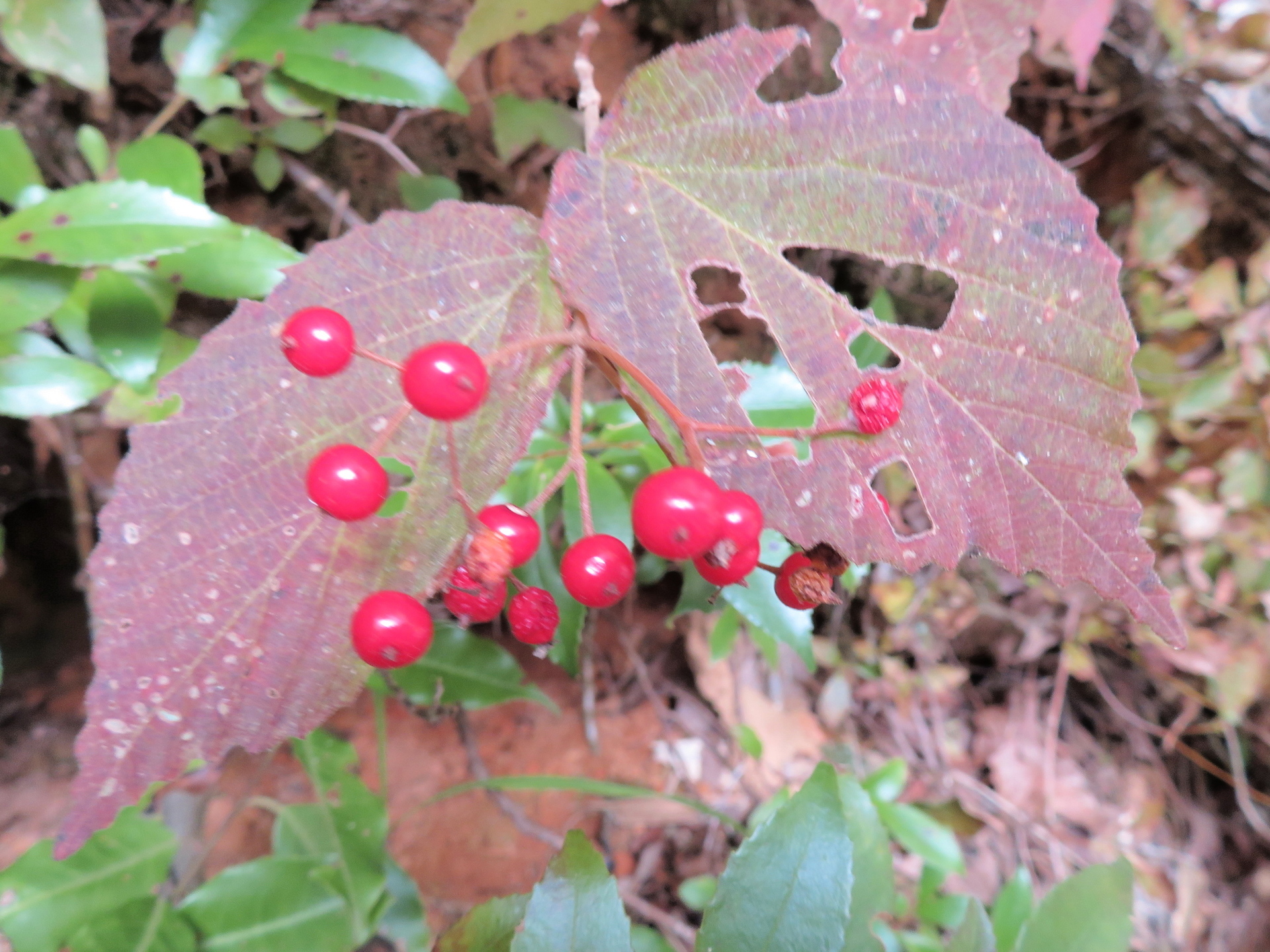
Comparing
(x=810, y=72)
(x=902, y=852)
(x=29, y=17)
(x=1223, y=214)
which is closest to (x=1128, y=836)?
(x=902, y=852)

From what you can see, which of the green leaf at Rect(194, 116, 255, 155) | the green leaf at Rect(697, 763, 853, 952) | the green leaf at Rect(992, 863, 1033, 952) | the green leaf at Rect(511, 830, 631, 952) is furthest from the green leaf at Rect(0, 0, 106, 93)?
the green leaf at Rect(992, 863, 1033, 952)

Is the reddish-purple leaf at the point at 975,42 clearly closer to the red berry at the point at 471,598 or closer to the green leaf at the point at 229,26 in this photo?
the red berry at the point at 471,598

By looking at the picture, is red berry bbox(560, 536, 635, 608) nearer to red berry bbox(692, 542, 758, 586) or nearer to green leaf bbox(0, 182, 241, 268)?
red berry bbox(692, 542, 758, 586)

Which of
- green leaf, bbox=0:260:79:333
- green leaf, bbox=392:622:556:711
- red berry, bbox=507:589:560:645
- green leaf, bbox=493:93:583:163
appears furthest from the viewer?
green leaf, bbox=493:93:583:163

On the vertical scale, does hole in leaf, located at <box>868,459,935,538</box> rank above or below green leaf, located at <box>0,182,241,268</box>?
below

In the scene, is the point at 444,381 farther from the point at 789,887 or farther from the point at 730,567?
the point at 789,887

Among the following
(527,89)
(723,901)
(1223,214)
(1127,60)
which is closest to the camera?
Answer: (723,901)

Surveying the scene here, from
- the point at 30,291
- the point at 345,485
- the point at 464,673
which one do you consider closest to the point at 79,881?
the point at 464,673

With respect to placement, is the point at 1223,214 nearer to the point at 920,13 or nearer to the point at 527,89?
the point at 920,13
